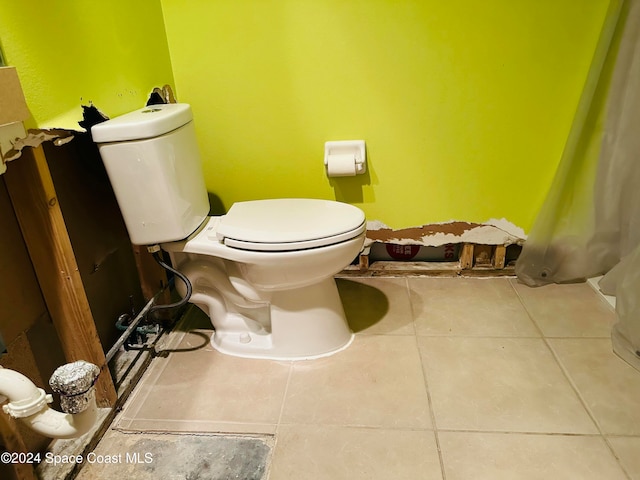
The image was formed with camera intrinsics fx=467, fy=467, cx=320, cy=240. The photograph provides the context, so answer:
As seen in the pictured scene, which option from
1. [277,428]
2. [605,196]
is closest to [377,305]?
[277,428]

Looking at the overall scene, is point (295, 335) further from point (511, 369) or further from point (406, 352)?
point (511, 369)

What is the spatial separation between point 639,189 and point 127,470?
171cm

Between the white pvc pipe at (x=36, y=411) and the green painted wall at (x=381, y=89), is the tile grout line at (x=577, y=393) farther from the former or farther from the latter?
the white pvc pipe at (x=36, y=411)

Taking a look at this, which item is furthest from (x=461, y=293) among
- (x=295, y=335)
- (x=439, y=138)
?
(x=295, y=335)

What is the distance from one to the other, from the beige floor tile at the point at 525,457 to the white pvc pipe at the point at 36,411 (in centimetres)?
78

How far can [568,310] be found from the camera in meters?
1.61

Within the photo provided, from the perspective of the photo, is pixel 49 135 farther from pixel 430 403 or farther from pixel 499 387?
pixel 499 387

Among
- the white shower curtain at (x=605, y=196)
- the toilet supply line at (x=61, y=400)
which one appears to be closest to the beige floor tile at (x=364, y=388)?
the toilet supply line at (x=61, y=400)

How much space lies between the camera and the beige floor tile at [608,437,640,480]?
1.04 meters

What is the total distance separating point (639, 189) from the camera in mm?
1531

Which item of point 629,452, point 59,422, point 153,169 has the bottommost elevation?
point 629,452

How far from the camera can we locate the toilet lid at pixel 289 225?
4.07 feet

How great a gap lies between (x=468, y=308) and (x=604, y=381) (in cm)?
47

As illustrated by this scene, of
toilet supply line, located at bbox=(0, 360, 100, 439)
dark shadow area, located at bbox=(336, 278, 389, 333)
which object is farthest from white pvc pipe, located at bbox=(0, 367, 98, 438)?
dark shadow area, located at bbox=(336, 278, 389, 333)
